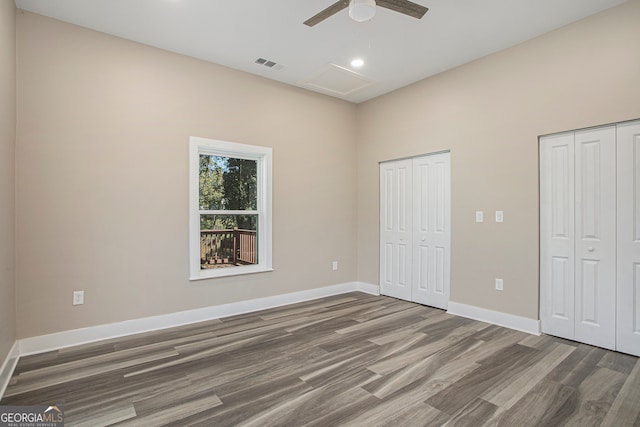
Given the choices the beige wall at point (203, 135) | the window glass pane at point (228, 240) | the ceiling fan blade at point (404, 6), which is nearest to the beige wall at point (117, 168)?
the beige wall at point (203, 135)

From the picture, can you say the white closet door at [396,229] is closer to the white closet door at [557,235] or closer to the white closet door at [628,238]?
the white closet door at [557,235]

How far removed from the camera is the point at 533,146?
3.46 metres

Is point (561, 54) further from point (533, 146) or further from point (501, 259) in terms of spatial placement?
point (501, 259)

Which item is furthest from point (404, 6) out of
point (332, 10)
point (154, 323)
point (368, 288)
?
point (368, 288)

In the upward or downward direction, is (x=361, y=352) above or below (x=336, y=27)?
below

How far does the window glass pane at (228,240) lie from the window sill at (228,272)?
0.08m

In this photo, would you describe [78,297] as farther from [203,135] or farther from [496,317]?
[496,317]

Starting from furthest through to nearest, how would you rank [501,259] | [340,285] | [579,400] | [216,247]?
[340,285] < [216,247] < [501,259] < [579,400]

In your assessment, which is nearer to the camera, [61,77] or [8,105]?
[8,105]

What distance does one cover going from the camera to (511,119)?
11.9ft

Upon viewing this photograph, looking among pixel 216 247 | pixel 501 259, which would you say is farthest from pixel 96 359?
pixel 501 259

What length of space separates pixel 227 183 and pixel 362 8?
258cm

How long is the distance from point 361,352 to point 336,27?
3031 millimetres

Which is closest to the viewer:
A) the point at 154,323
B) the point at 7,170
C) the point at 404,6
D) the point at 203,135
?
the point at 404,6
